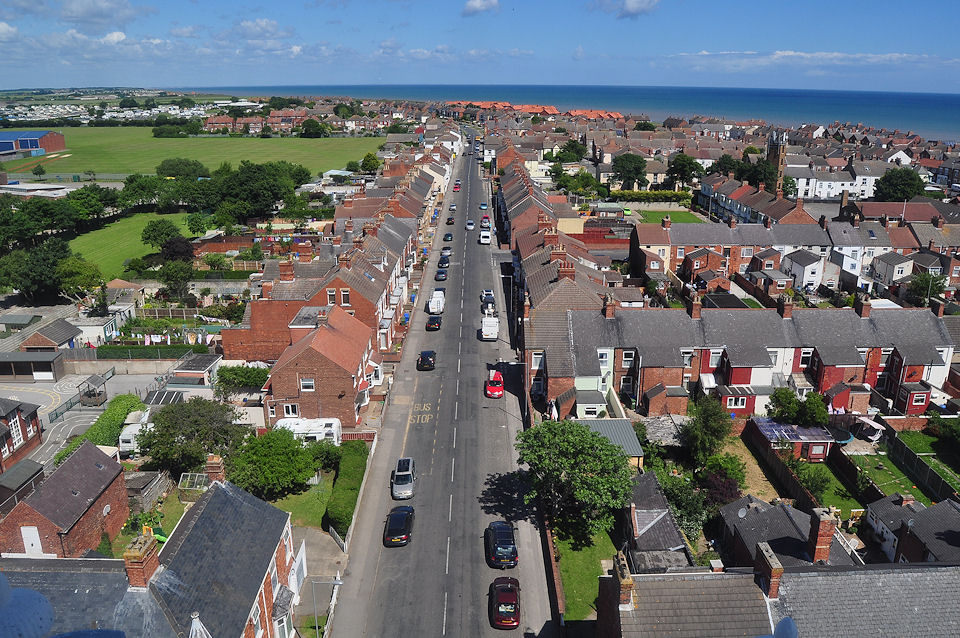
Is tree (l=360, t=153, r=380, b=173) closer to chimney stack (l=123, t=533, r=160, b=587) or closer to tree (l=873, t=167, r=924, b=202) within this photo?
tree (l=873, t=167, r=924, b=202)

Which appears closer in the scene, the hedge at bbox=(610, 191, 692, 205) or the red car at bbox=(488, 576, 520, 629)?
the red car at bbox=(488, 576, 520, 629)

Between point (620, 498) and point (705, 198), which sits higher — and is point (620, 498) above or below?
below

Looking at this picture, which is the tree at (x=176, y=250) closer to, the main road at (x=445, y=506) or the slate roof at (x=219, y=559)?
the main road at (x=445, y=506)

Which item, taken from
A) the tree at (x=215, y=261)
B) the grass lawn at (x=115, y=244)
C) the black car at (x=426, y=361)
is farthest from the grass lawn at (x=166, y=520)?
the grass lawn at (x=115, y=244)

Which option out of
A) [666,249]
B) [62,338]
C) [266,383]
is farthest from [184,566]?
[666,249]

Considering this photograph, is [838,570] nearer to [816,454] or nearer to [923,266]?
[816,454]

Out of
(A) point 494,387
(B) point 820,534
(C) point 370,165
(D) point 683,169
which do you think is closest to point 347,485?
(A) point 494,387

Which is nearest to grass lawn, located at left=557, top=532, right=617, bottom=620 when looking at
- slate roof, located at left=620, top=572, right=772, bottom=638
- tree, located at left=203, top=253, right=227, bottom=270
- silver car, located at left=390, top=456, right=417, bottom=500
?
slate roof, located at left=620, top=572, right=772, bottom=638
